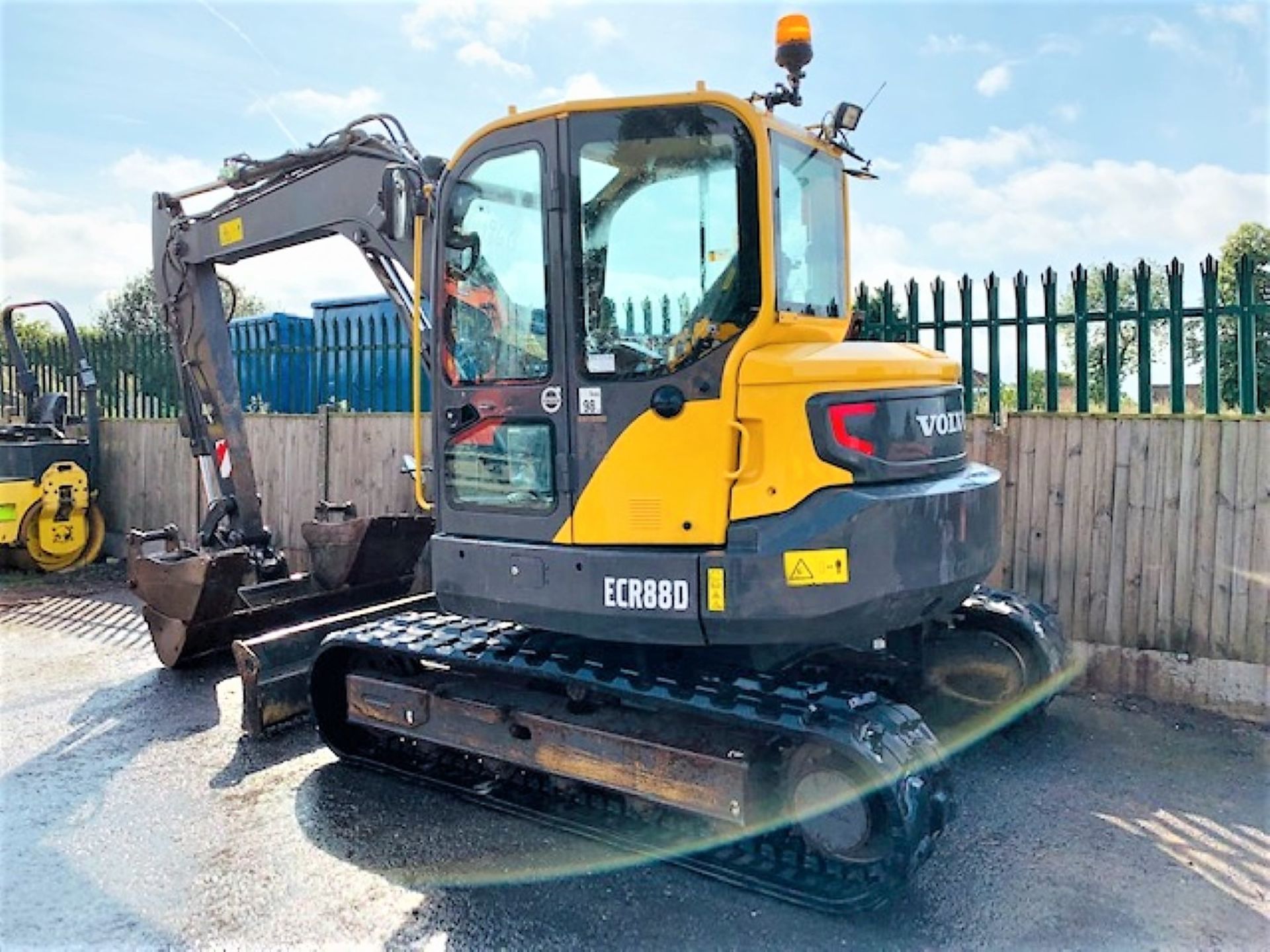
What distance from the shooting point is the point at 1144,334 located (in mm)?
5770

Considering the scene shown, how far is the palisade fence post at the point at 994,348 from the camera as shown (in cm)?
616

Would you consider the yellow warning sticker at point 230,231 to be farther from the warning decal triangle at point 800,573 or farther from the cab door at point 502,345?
the warning decal triangle at point 800,573

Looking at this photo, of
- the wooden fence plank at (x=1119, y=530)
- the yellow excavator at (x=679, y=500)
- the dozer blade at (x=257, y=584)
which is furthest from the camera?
the dozer blade at (x=257, y=584)

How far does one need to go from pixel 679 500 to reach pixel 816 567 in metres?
0.57

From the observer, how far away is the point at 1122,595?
228 inches

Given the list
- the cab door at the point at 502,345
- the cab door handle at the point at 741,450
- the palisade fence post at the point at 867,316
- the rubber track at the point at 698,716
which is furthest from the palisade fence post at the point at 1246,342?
the cab door at the point at 502,345

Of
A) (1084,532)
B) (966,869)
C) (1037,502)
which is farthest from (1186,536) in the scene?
(966,869)

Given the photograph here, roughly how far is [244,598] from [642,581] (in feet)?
13.5

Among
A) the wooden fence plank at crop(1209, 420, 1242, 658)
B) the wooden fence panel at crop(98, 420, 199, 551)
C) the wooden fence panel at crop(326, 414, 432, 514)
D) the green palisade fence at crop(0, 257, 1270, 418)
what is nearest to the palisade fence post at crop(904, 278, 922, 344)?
the green palisade fence at crop(0, 257, 1270, 418)

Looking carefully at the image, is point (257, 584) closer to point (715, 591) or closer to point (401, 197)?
point (401, 197)

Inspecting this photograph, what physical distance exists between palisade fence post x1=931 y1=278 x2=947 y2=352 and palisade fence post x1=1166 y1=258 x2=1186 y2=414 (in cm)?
131

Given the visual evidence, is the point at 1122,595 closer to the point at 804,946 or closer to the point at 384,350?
the point at 804,946

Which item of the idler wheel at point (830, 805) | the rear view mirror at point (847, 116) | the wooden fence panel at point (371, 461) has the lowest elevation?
the idler wheel at point (830, 805)

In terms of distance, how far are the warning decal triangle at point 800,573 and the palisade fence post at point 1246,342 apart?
3482 millimetres
